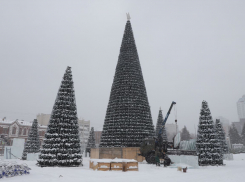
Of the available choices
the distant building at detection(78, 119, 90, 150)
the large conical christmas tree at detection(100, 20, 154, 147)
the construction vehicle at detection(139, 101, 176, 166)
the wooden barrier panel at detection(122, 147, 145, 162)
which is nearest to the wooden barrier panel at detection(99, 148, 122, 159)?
the wooden barrier panel at detection(122, 147, 145, 162)

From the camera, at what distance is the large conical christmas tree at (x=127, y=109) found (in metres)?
22.0

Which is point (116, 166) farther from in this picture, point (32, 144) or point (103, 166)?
point (32, 144)

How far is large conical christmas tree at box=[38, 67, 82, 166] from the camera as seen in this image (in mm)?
16406

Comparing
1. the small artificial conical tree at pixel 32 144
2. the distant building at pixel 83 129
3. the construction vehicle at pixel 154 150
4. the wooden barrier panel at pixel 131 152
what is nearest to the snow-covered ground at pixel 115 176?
the construction vehicle at pixel 154 150

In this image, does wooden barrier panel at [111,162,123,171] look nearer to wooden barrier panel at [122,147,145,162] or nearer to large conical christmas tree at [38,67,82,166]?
large conical christmas tree at [38,67,82,166]

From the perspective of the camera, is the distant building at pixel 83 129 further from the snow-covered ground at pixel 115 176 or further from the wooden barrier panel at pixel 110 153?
the snow-covered ground at pixel 115 176

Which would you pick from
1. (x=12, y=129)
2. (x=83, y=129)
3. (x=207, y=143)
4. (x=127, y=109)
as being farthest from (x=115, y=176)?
(x=83, y=129)

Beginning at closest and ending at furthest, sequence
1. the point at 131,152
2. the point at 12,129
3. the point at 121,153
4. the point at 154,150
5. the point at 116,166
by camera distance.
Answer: the point at 116,166
the point at 154,150
the point at 121,153
the point at 131,152
the point at 12,129

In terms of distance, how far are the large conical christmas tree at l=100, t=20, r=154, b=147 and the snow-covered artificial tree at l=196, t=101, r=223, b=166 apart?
558 centimetres

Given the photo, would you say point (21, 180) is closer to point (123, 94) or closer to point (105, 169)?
point (105, 169)

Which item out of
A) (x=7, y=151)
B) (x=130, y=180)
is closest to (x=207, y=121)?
(x=130, y=180)

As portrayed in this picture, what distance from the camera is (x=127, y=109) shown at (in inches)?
901

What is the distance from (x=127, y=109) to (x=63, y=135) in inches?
328

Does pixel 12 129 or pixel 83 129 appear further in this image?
pixel 83 129
